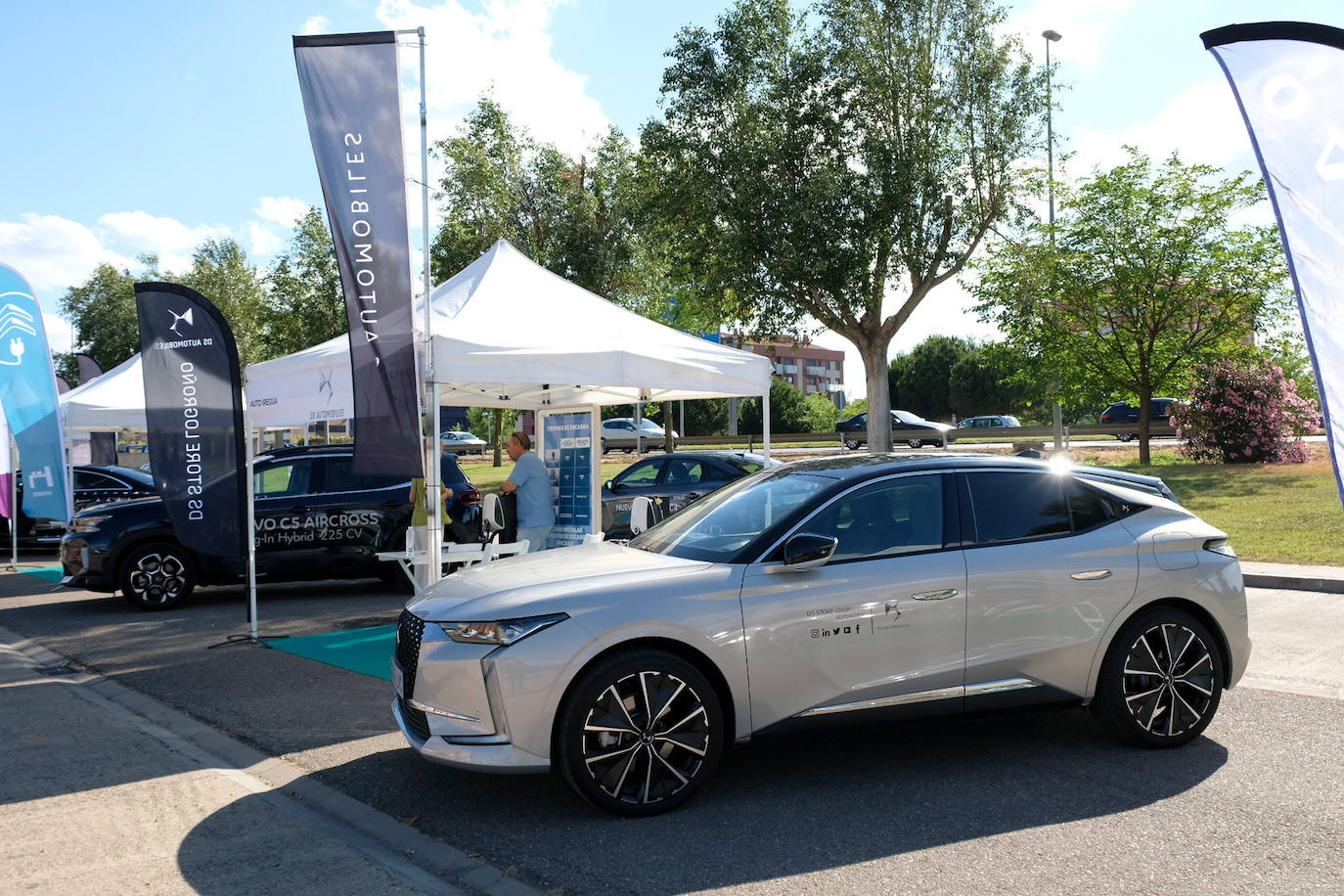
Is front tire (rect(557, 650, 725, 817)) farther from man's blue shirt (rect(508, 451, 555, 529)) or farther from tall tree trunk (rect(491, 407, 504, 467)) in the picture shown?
tall tree trunk (rect(491, 407, 504, 467))

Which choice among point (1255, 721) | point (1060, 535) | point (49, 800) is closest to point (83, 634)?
point (49, 800)

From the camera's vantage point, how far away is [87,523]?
38.2 feet

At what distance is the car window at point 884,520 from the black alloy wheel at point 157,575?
9.16 meters

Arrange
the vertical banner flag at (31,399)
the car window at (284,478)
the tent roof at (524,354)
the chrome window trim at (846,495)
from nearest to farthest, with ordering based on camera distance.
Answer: the chrome window trim at (846,495) < the tent roof at (524,354) < the car window at (284,478) < the vertical banner flag at (31,399)

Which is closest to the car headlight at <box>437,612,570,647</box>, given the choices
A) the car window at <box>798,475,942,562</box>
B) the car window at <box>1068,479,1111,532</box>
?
the car window at <box>798,475,942,562</box>

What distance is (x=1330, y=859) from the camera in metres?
4.10

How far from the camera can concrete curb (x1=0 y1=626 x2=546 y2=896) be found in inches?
160

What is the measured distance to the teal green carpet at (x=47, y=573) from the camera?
15.0 metres

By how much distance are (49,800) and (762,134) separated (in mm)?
19845

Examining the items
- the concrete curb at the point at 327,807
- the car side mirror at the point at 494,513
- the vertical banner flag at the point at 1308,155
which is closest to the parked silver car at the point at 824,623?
the concrete curb at the point at 327,807

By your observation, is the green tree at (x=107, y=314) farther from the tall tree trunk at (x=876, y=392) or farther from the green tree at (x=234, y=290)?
the tall tree trunk at (x=876, y=392)

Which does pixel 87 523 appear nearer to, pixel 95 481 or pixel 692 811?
pixel 95 481

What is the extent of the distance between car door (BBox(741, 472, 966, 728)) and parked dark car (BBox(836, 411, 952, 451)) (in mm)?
43825

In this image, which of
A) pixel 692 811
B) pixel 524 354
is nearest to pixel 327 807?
pixel 692 811
